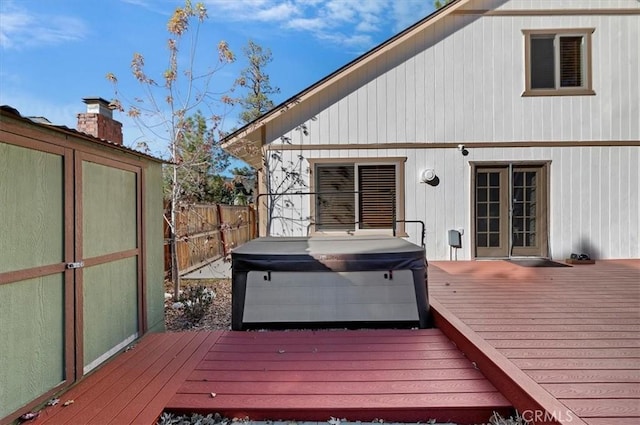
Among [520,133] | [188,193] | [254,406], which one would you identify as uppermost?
[520,133]

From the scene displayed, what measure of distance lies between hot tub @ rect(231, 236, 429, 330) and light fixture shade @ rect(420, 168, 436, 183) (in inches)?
133

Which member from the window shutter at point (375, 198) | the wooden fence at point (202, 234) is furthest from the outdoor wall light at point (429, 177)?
the wooden fence at point (202, 234)

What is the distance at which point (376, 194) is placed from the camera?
658cm

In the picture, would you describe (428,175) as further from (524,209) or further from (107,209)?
(107,209)

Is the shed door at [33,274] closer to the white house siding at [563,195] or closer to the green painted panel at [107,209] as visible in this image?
the green painted panel at [107,209]

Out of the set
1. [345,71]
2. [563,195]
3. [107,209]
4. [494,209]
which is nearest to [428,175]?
[494,209]

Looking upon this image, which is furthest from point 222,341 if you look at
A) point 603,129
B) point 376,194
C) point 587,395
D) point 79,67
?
point 603,129

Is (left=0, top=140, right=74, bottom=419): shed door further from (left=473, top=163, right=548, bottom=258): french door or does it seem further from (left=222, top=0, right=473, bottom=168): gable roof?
(left=473, top=163, right=548, bottom=258): french door

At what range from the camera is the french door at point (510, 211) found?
657 cm

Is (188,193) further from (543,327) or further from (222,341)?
(543,327)

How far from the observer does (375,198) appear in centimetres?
658

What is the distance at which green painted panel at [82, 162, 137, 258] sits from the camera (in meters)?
2.58

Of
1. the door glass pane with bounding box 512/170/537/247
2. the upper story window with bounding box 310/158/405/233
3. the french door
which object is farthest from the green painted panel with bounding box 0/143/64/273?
the door glass pane with bounding box 512/170/537/247

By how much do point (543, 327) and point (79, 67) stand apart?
29.3ft
